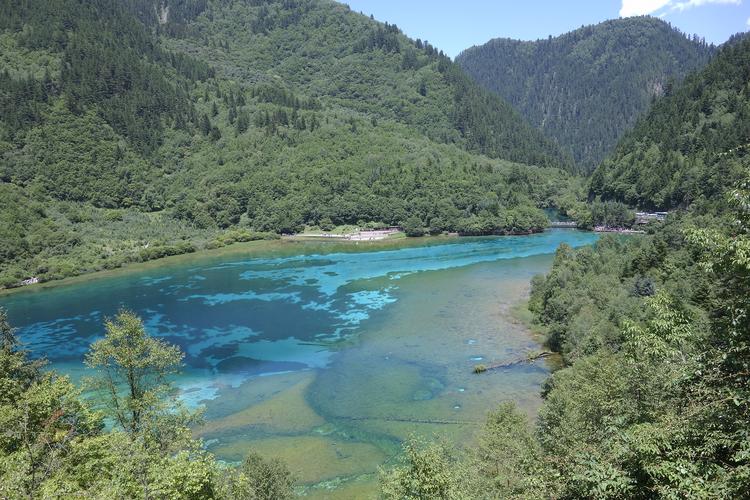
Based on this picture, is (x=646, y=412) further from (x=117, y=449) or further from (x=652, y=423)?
(x=117, y=449)

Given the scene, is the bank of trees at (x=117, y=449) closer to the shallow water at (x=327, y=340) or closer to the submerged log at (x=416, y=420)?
the shallow water at (x=327, y=340)

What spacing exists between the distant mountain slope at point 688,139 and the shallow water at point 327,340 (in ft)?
142

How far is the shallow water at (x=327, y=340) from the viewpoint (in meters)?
46.2

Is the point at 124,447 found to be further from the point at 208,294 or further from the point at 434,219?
the point at 434,219

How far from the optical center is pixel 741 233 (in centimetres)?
1470

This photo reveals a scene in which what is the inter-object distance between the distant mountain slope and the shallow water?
43401 mm

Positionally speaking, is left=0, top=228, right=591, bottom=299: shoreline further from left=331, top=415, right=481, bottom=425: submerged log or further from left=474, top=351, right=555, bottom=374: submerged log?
left=331, top=415, right=481, bottom=425: submerged log

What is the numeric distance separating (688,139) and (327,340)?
132 m

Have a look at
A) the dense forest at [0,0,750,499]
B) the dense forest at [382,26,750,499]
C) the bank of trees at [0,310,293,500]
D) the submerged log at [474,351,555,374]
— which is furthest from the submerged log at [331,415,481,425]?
the bank of trees at [0,310,293,500]

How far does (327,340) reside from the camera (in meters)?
72.4

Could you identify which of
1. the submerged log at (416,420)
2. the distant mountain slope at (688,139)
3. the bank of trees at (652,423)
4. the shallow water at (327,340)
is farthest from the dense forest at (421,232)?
the submerged log at (416,420)

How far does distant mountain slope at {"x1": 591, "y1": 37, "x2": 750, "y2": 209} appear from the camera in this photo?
435 feet

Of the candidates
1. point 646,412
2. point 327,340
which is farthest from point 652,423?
point 327,340

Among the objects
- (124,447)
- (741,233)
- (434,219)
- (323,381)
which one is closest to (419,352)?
(323,381)
